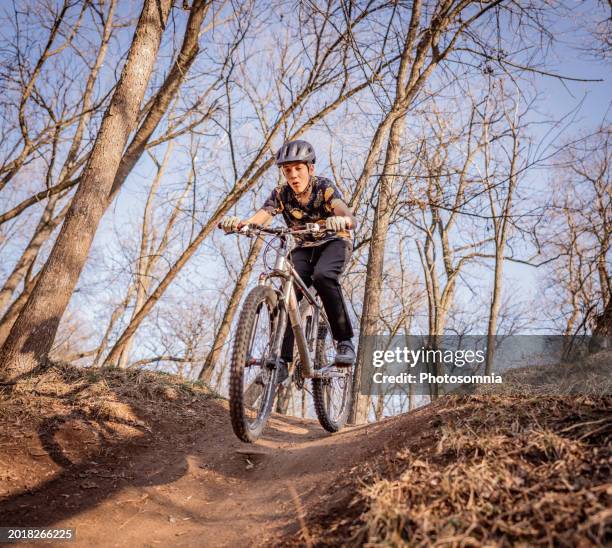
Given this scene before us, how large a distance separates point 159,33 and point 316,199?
385cm

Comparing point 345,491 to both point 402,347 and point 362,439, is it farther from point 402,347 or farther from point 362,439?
point 402,347

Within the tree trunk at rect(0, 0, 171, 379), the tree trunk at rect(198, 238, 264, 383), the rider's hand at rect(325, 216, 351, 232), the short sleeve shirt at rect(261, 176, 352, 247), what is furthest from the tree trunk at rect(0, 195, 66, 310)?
the rider's hand at rect(325, 216, 351, 232)

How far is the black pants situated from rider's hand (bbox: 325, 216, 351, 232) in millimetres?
710

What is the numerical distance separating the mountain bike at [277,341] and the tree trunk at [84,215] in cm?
278

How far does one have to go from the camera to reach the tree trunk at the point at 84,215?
17.6 ft

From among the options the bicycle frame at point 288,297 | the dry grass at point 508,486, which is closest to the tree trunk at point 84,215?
the bicycle frame at point 288,297

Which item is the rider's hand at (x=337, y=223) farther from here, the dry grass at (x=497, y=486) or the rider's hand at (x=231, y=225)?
the dry grass at (x=497, y=486)

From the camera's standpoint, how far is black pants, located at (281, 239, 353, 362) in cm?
461

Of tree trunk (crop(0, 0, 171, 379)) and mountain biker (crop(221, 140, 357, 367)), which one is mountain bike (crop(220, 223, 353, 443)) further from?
tree trunk (crop(0, 0, 171, 379))

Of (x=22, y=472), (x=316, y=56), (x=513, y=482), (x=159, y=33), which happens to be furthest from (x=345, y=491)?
(x=316, y=56)

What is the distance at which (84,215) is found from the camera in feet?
19.2

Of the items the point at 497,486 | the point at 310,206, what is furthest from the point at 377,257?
the point at 497,486

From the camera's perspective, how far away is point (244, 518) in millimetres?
3137

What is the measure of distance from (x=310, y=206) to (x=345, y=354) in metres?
1.63
